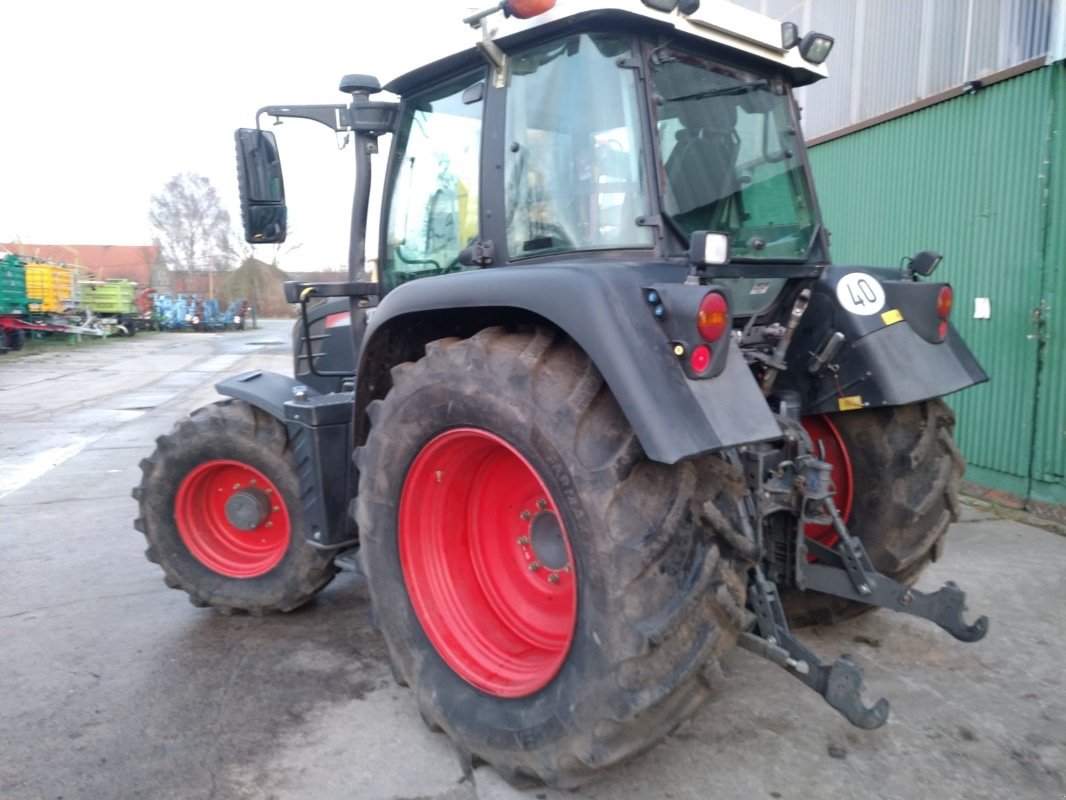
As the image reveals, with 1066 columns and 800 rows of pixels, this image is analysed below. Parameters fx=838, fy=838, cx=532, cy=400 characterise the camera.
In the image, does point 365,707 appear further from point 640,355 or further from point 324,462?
point 640,355

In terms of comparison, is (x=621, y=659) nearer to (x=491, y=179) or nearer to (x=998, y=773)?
(x=998, y=773)

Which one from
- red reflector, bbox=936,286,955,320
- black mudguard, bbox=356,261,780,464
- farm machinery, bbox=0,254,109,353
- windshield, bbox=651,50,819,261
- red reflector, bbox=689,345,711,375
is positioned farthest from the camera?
farm machinery, bbox=0,254,109,353

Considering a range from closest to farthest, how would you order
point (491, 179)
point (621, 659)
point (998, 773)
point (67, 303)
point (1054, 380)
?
1. point (621, 659)
2. point (998, 773)
3. point (491, 179)
4. point (1054, 380)
5. point (67, 303)

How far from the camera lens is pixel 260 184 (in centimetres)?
338

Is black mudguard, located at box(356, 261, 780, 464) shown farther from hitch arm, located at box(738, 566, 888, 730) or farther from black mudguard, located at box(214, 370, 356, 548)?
black mudguard, located at box(214, 370, 356, 548)

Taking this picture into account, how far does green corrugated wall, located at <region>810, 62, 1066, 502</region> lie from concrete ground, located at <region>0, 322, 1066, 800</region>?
96cm

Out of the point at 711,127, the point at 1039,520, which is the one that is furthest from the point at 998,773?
the point at 1039,520

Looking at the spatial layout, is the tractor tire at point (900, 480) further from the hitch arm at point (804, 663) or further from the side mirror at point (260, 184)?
the side mirror at point (260, 184)

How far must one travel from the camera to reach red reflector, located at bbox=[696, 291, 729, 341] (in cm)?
218

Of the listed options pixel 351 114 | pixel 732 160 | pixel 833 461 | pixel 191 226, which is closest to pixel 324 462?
pixel 351 114

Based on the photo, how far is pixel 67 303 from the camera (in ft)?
85.4

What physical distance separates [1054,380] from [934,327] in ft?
8.93

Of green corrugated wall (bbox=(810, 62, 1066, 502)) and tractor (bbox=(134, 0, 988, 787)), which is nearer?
tractor (bbox=(134, 0, 988, 787))

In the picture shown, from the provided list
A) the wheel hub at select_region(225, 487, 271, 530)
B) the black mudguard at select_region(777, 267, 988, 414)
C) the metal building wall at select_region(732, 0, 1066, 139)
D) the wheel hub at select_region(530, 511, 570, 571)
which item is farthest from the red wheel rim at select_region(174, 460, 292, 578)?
the metal building wall at select_region(732, 0, 1066, 139)
